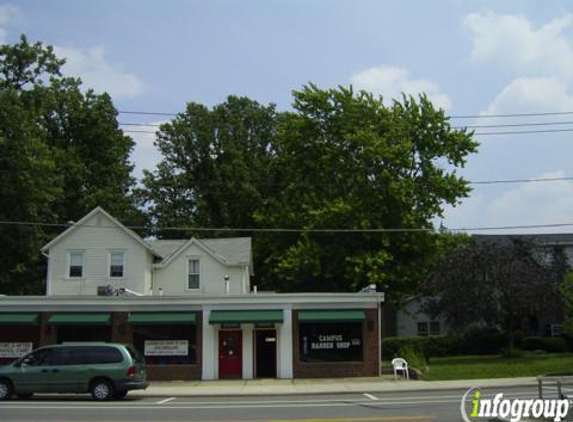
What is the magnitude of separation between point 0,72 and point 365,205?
79.4 feet

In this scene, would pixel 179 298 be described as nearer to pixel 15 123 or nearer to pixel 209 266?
pixel 209 266

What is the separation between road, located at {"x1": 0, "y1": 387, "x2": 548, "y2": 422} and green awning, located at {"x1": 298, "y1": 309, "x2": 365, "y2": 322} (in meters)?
6.90

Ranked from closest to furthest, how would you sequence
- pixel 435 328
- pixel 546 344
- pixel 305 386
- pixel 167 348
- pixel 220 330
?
pixel 305 386, pixel 167 348, pixel 220 330, pixel 546 344, pixel 435 328

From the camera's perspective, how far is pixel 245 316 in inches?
1294

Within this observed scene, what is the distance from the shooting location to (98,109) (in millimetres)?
55156

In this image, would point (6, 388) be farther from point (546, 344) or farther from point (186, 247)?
point (546, 344)

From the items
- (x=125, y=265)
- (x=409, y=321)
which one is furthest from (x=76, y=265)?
(x=409, y=321)

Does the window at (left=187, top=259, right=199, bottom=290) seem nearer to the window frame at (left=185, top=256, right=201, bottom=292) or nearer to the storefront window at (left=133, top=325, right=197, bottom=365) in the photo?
the window frame at (left=185, top=256, right=201, bottom=292)

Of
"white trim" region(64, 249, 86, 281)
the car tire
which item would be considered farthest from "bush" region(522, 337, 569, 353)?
the car tire

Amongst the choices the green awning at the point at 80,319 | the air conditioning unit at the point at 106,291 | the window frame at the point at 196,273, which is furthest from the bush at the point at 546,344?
the green awning at the point at 80,319

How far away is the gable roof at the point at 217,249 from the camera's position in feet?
143

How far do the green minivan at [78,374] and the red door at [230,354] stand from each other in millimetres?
8886

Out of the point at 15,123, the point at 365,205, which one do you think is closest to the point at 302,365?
the point at 365,205

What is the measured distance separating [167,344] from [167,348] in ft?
0.58
